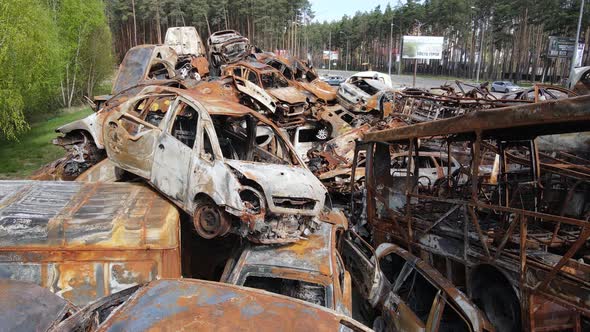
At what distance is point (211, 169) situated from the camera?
208 inches

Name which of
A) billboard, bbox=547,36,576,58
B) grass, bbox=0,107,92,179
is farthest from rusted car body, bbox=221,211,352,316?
billboard, bbox=547,36,576,58

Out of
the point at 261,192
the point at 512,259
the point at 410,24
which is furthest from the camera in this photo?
the point at 410,24

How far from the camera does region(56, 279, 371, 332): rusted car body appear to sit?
2430 mm

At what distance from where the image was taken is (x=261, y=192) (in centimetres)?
512

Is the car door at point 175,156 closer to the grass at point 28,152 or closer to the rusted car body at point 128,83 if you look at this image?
the rusted car body at point 128,83

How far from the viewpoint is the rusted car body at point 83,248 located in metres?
4.22

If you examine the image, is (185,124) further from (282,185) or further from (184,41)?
(184,41)

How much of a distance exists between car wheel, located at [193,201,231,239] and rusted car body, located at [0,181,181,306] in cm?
53

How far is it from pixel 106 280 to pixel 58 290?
1.44 feet

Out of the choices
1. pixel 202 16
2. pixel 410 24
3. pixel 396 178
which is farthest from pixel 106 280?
pixel 410 24

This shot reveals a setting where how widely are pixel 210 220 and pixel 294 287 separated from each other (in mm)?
1536

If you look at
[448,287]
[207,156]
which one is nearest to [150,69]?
[207,156]

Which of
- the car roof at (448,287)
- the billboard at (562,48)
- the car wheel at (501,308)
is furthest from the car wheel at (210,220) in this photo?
the billboard at (562,48)

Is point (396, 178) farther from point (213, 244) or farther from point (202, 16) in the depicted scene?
point (202, 16)
